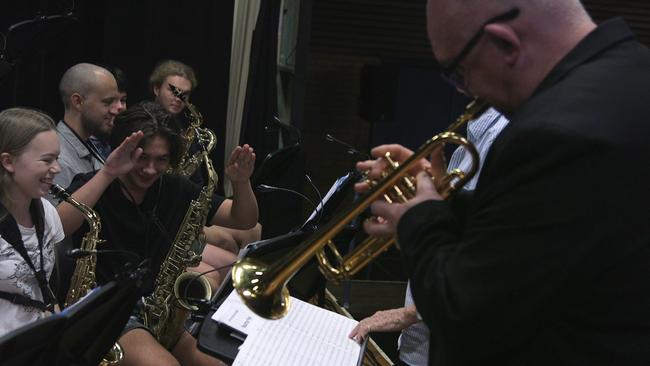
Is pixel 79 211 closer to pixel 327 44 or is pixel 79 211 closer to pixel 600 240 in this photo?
pixel 600 240

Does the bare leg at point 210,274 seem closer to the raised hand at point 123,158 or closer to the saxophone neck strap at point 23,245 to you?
the raised hand at point 123,158

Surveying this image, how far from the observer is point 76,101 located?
14.1ft

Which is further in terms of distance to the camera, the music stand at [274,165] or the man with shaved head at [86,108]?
the man with shaved head at [86,108]

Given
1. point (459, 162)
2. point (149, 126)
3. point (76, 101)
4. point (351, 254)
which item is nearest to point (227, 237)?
point (76, 101)

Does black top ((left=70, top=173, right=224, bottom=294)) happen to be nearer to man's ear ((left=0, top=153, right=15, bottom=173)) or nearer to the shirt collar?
man's ear ((left=0, top=153, right=15, bottom=173))

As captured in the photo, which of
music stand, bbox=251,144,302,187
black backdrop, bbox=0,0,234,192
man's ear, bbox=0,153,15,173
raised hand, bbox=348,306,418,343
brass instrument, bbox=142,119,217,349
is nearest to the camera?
raised hand, bbox=348,306,418,343

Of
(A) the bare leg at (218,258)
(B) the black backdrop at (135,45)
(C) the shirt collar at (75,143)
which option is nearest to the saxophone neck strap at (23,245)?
(C) the shirt collar at (75,143)

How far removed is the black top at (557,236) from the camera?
125cm

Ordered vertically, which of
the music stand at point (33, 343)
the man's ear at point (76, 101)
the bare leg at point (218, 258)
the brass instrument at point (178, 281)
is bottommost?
the bare leg at point (218, 258)

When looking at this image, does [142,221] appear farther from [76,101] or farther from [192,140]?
[192,140]

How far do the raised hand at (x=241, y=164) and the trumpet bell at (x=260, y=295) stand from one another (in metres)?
1.67

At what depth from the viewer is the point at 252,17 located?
5.98 meters

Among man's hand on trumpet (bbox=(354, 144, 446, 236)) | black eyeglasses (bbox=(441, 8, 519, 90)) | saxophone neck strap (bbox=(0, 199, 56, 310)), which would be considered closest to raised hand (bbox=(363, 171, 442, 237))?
man's hand on trumpet (bbox=(354, 144, 446, 236))

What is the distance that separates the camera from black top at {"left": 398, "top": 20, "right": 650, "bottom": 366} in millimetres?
1255
